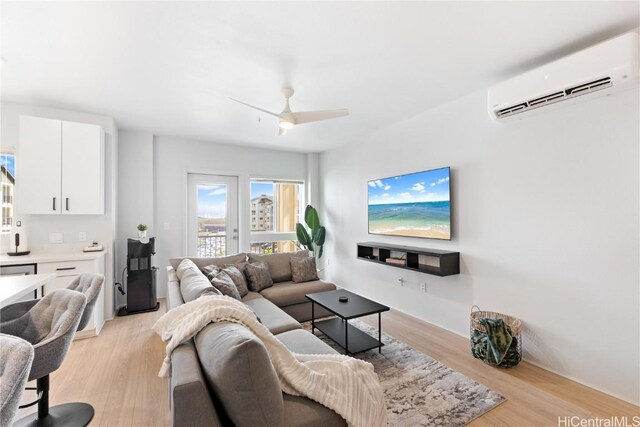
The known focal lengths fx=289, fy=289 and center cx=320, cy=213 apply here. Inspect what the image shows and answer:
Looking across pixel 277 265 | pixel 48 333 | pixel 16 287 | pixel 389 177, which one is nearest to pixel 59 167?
pixel 16 287

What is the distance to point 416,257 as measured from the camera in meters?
3.43

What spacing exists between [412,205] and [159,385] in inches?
122

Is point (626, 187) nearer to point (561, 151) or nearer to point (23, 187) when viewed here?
point (561, 151)

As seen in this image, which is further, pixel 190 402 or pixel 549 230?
pixel 549 230

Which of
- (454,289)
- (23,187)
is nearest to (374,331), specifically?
(454,289)

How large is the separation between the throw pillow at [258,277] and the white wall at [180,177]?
1651 millimetres

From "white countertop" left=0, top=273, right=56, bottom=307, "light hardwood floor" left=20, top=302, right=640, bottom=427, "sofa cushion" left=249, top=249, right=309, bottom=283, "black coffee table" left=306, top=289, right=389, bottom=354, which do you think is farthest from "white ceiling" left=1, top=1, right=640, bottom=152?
"light hardwood floor" left=20, top=302, right=640, bottom=427

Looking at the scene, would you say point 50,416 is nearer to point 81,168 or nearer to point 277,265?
point 277,265

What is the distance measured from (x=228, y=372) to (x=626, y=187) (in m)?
2.78

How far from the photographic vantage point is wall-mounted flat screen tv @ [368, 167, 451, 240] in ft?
10.6

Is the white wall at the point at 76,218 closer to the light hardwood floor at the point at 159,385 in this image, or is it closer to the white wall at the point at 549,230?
the light hardwood floor at the point at 159,385

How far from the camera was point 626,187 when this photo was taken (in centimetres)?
203

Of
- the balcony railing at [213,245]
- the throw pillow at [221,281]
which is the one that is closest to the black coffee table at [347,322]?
the throw pillow at [221,281]

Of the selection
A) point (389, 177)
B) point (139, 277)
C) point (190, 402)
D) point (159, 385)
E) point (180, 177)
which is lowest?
point (159, 385)
